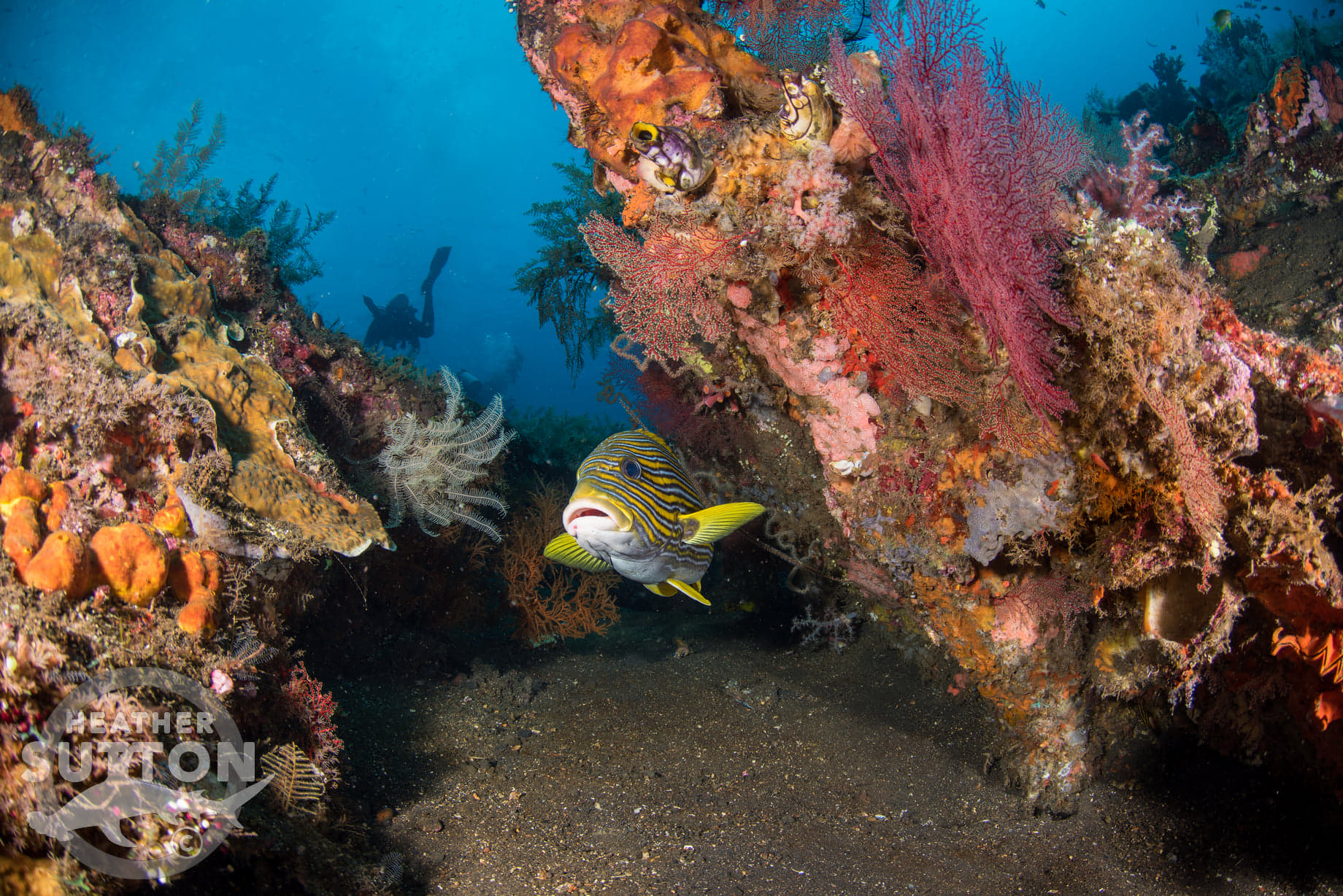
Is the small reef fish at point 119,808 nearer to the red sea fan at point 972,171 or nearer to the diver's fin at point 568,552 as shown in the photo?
the diver's fin at point 568,552

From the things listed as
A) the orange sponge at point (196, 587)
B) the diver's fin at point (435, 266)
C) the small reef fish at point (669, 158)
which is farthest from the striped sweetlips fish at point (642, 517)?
the diver's fin at point (435, 266)

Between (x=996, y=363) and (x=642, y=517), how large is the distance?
6.20 ft

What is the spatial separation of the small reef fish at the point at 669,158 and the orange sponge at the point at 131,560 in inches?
111

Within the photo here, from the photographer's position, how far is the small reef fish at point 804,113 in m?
2.47

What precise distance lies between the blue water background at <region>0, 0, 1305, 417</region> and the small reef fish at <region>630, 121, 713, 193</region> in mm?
55453

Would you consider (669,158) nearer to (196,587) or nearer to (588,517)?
(588,517)

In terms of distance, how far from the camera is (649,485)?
241 centimetres

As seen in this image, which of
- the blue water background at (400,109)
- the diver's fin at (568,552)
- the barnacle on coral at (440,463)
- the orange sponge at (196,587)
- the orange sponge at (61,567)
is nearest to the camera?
the orange sponge at (61,567)

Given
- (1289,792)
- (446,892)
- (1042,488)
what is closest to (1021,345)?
(1042,488)

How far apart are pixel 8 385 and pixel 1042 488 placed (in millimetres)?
5013

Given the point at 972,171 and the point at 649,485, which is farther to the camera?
the point at 649,485

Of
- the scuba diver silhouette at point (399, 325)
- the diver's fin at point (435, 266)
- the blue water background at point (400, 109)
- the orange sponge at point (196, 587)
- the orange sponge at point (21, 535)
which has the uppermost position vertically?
the blue water background at point (400, 109)

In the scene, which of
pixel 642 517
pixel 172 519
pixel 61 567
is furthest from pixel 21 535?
pixel 642 517

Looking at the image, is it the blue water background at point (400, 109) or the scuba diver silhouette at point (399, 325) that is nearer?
the scuba diver silhouette at point (399, 325)
